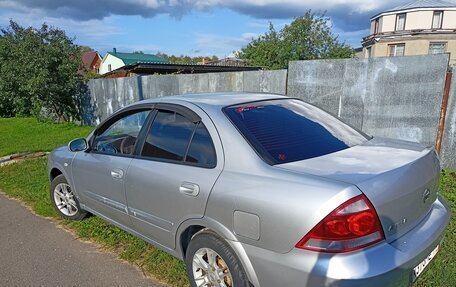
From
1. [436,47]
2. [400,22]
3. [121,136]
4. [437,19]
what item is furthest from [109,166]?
[437,19]

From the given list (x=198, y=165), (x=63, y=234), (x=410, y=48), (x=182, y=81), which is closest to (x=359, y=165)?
(x=198, y=165)

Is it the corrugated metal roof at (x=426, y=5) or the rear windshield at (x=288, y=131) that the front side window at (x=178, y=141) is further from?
the corrugated metal roof at (x=426, y=5)

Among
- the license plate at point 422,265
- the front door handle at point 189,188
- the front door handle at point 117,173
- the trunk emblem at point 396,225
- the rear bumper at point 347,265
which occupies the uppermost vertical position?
the front door handle at point 189,188

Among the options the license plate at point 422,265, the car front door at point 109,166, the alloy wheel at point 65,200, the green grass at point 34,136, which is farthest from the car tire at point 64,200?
the green grass at point 34,136

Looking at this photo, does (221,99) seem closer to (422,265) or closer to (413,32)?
(422,265)

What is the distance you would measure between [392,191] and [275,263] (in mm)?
782

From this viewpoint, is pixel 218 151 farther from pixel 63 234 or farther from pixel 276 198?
pixel 63 234

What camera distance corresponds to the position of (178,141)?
2598mm

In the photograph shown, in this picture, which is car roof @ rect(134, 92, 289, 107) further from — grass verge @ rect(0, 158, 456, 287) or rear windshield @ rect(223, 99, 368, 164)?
grass verge @ rect(0, 158, 456, 287)

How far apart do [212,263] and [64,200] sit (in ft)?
8.89

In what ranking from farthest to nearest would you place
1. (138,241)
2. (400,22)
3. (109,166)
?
(400,22), (138,241), (109,166)

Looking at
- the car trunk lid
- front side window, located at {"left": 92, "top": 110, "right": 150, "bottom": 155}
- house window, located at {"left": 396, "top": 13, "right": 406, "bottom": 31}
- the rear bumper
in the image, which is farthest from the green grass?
house window, located at {"left": 396, "top": 13, "right": 406, "bottom": 31}

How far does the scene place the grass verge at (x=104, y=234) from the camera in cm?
294

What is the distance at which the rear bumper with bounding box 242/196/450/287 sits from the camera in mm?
1659
